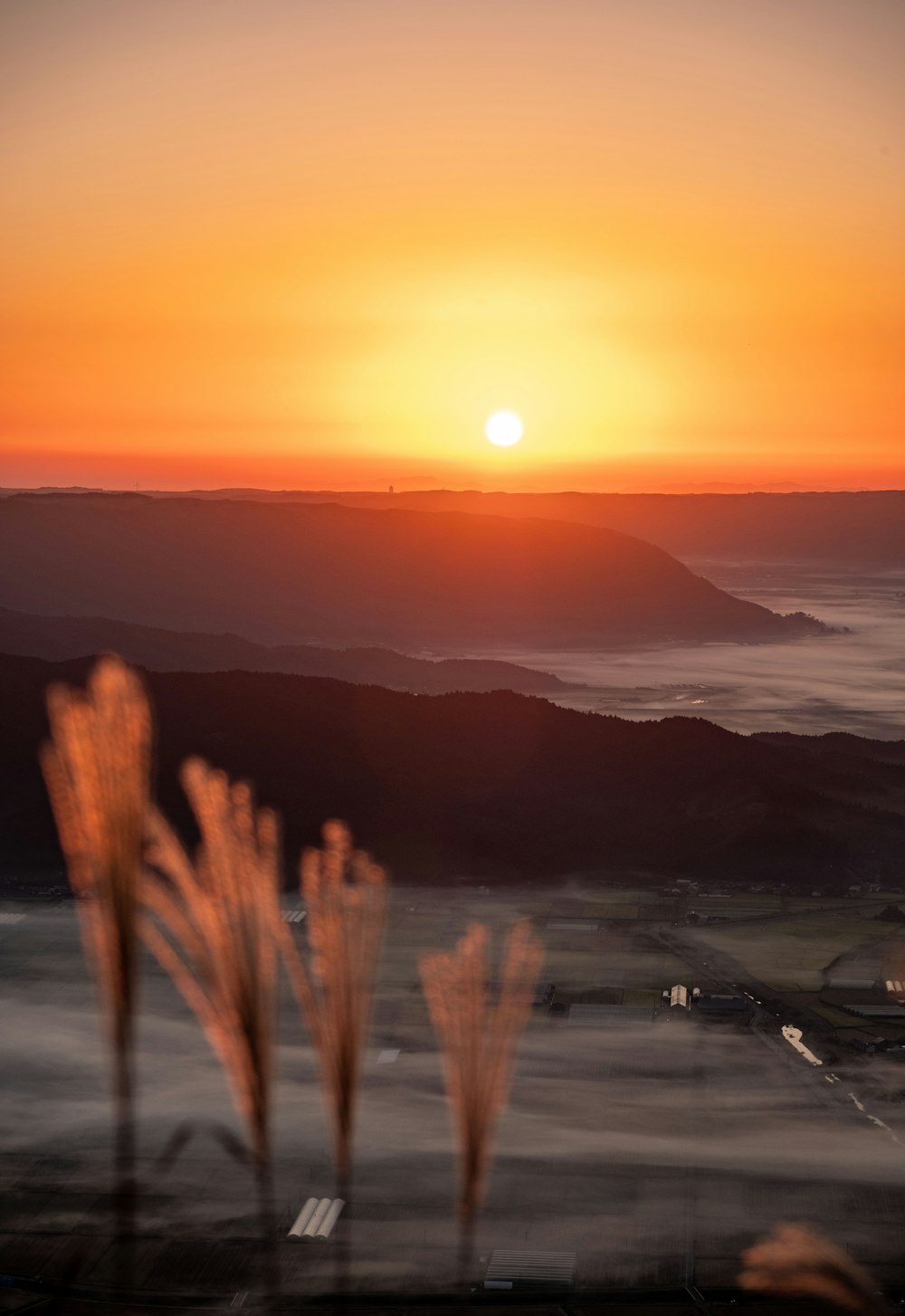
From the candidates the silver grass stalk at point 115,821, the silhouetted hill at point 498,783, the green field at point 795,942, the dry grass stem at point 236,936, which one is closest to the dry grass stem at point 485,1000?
the green field at point 795,942

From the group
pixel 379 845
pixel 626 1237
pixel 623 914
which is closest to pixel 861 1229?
pixel 626 1237

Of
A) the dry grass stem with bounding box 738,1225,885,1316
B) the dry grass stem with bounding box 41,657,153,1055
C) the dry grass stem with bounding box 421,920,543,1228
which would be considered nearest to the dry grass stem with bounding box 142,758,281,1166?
the dry grass stem with bounding box 41,657,153,1055

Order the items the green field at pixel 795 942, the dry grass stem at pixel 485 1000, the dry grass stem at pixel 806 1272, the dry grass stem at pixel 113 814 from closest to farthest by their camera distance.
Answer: the dry grass stem at pixel 113 814
the dry grass stem at pixel 806 1272
the dry grass stem at pixel 485 1000
the green field at pixel 795 942

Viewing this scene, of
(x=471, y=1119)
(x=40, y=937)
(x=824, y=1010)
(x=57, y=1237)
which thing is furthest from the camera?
(x=40, y=937)

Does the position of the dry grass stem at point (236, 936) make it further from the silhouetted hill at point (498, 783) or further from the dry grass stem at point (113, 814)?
the silhouetted hill at point (498, 783)

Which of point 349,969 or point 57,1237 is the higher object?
point 349,969

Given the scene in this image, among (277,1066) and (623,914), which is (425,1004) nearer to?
(277,1066)
